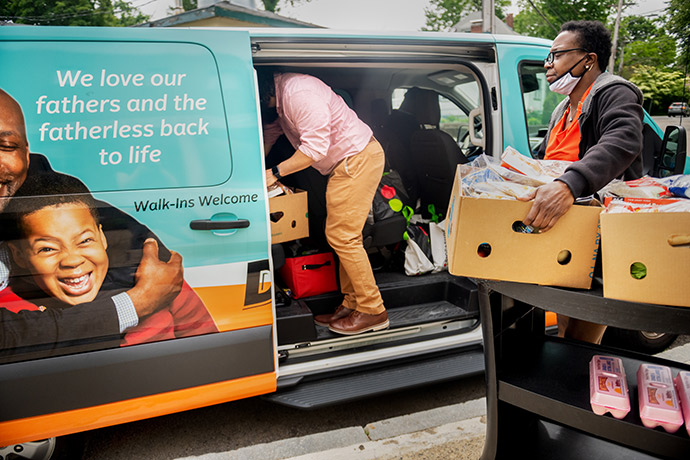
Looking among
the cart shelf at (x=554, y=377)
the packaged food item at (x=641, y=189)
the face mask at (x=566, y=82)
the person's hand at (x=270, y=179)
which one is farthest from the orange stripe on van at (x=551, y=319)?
the person's hand at (x=270, y=179)

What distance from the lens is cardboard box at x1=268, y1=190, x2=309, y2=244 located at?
250 cm

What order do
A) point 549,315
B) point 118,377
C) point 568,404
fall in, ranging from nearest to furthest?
point 568,404 < point 118,377 < point 549,315

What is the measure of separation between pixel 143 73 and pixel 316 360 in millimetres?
1559

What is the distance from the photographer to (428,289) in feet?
10.3

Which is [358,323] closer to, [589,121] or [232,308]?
[232,308]

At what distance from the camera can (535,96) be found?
3156 mm

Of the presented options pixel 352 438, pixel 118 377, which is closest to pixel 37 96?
pixel 118 377

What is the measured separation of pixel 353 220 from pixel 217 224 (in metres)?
0.92

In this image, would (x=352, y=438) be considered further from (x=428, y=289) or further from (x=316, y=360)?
(x=428, y=289)

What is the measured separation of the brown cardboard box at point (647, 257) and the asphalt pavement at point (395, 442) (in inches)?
51.9

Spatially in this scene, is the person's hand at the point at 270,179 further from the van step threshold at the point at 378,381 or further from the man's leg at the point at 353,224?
the van step threshold at the point at 378,381

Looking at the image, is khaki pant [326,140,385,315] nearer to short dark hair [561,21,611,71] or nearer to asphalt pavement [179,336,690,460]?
asphalt pavement [179,336,690,460]

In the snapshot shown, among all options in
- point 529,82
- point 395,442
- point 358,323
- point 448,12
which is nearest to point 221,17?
point 529,82

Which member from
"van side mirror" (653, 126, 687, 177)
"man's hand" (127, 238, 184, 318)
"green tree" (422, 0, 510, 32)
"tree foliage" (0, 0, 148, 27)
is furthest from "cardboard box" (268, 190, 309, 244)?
"green tree" (422, 0, 510, 32)
